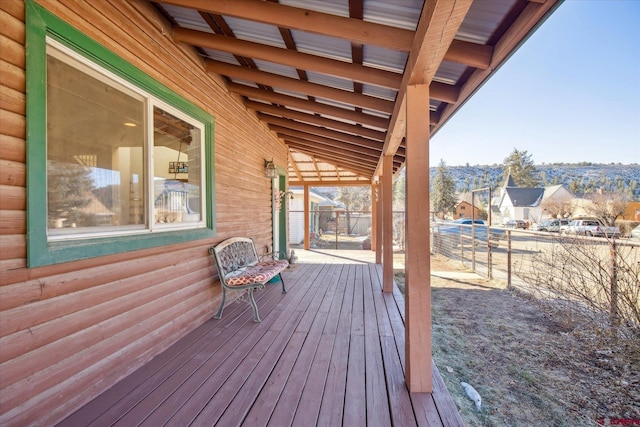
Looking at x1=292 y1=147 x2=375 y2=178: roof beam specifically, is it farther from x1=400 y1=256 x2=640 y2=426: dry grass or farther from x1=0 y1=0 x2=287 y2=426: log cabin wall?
x1=400 y1=256 x2=640 y2=426: dry grass

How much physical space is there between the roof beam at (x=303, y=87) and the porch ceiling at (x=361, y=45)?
0.4 inches

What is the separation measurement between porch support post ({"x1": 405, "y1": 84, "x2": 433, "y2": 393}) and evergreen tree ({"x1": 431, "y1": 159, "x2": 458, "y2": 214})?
103ft

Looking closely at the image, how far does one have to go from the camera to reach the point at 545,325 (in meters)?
3.39

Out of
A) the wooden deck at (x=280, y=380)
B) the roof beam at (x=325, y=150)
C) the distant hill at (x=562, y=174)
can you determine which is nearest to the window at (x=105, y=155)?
the wooden deck at (x=280, y=380)

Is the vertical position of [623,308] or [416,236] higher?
[416,236]

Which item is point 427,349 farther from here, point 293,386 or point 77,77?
point 77,77

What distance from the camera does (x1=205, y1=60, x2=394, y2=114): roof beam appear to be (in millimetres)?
2852

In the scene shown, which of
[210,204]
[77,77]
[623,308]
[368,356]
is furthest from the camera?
[210,204]

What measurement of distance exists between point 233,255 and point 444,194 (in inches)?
1244

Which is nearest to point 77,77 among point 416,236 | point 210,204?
point 210,204

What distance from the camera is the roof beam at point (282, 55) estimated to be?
2281 millimetres

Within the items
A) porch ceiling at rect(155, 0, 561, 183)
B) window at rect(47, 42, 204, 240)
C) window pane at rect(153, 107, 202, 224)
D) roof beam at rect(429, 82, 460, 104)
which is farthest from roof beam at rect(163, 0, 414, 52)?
window pane at rect(153, 107, 202, 224)

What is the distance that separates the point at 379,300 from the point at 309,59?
299 centimetres

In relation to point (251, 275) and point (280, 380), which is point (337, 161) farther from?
point (280, 380)
